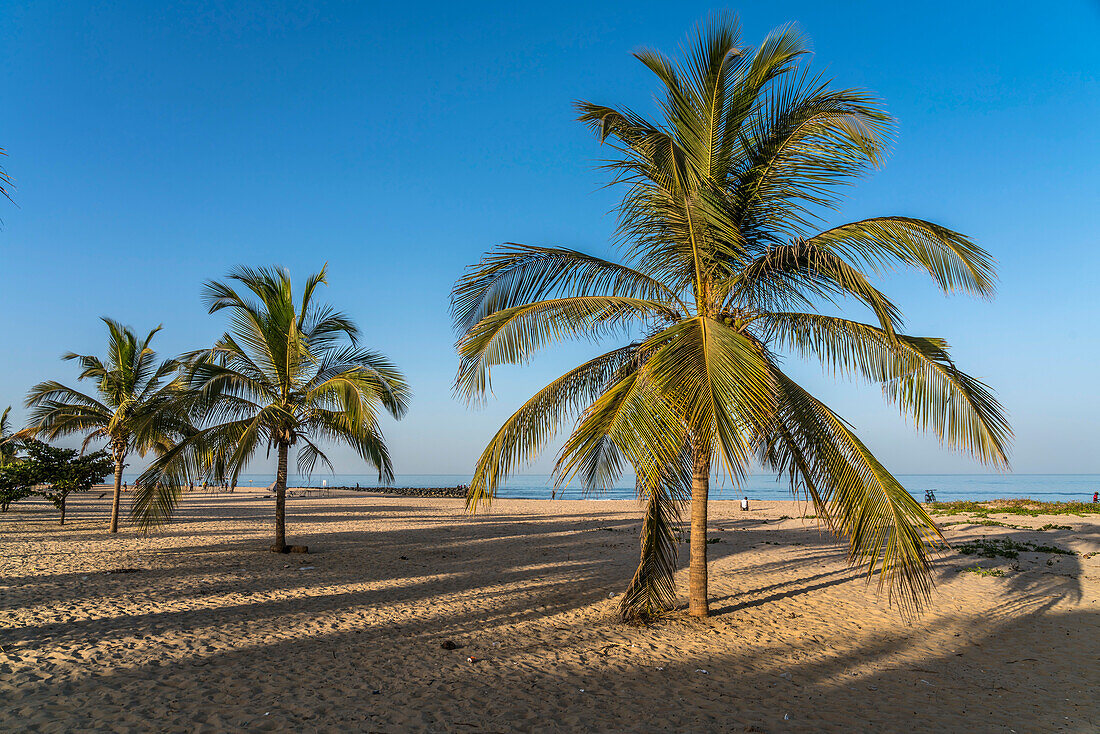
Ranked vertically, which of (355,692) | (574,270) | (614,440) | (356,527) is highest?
(574,270)

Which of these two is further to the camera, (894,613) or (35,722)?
(894,613)

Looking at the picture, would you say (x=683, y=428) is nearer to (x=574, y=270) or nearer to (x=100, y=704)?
(x=574, y=270)

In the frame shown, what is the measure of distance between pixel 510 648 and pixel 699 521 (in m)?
2.90

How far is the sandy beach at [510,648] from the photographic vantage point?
15.9 ft

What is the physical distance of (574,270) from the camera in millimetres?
7469

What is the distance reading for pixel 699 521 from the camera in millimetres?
7551

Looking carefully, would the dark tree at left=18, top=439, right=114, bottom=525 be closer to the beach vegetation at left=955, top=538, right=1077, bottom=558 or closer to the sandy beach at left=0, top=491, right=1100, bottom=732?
the sandy beach at left=0, top=491, right=1100, bottom=732

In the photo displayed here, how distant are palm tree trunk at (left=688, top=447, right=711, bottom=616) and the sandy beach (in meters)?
0.43

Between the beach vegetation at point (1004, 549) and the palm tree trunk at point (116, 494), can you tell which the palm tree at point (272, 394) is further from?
the beach vegetation at point (1004, 549)

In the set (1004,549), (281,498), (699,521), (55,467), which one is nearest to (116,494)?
(55,467)

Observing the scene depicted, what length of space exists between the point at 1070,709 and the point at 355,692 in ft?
21.9

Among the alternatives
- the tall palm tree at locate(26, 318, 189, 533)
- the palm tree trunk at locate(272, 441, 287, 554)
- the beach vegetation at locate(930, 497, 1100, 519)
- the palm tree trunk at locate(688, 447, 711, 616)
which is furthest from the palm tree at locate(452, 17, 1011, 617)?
the beach vegetation at locate(930, 497, 1100, 519)

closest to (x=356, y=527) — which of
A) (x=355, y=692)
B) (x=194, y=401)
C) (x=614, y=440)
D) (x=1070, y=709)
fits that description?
(x=194, y=401)

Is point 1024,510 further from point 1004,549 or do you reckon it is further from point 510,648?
point 510,648
